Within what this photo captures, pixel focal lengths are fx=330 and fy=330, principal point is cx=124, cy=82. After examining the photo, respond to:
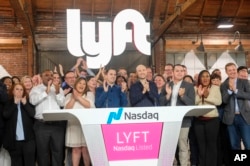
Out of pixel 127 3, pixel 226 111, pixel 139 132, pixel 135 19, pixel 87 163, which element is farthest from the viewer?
pixel 127 3

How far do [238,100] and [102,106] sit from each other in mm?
1700

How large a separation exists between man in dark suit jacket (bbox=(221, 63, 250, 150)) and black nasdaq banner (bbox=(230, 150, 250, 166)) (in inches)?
3.1

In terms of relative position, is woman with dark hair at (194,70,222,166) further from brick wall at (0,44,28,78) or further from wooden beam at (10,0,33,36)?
brick wall at (0,44,28,78)

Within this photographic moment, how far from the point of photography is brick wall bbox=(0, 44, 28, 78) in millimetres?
9555

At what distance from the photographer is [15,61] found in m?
9.65

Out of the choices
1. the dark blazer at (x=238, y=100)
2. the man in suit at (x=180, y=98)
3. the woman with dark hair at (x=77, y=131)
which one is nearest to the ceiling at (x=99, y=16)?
the dark blazer at (x=238, y=100)

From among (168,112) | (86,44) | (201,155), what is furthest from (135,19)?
(168,112)

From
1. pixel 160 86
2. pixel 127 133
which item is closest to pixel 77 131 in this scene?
pixel 127 133

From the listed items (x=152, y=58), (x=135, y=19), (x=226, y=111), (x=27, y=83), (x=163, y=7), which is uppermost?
(x=163, y=7)

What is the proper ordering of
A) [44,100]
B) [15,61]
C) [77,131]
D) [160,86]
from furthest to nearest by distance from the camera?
1. [15,61]
2. [160,86]
3. [44,100]
4. [77,131]

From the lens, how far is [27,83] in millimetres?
4211

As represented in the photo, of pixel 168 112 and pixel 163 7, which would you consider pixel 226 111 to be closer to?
pixel 168 112

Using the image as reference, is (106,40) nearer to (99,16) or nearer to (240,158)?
(99,16)

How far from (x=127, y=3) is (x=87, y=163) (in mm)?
6875
